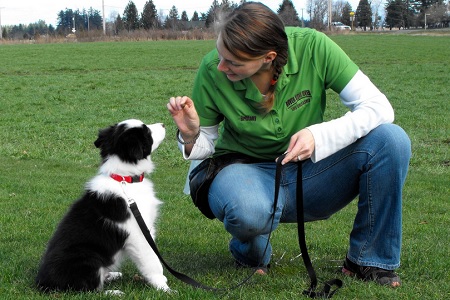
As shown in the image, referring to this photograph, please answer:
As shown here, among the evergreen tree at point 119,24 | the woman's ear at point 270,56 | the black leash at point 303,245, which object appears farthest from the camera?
the evergreen tree at point 119,24

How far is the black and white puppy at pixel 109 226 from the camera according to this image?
142 inches

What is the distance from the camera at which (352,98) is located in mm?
3842

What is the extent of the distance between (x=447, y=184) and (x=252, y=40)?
5824mm

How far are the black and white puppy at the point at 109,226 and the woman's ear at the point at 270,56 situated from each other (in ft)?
3.15

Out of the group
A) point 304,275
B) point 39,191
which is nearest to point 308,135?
point 304,275

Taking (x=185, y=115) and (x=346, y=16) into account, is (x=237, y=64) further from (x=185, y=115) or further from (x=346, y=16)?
(x=346, y=16)

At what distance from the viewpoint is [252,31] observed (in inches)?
141

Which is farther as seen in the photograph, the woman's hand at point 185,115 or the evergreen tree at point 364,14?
the evergreen tree at point 364,14

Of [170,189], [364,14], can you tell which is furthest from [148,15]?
[170,189]

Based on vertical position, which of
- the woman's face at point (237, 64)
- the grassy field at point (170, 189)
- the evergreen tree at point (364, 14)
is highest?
the evergreen tree at point (364, 14)

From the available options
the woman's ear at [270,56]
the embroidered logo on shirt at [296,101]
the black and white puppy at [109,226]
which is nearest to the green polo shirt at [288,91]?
the embroidered logo on shirt at [296,101]

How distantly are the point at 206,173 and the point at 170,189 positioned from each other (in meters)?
4.02

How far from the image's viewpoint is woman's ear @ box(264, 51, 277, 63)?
147 inches

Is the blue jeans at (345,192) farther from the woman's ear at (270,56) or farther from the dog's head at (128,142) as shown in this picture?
the woman's ear at (270,56)
